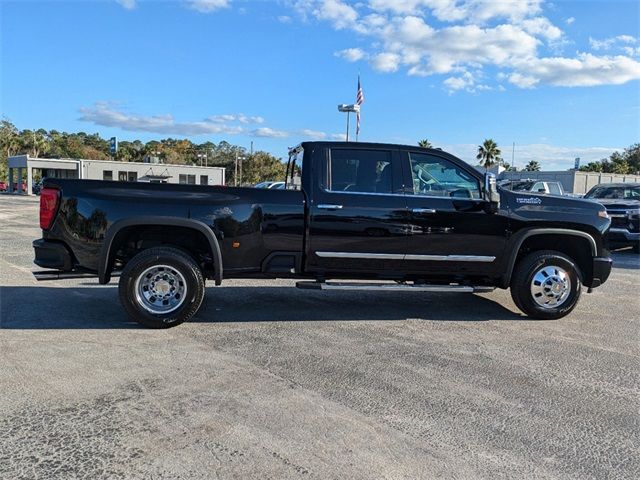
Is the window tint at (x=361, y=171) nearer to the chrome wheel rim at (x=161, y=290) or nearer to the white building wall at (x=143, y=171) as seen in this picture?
the chrome wheel rim at (x=161, y=290)

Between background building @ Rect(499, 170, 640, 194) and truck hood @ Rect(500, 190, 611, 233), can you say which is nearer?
truck hood @ Rect(500, 190, 611, 233)

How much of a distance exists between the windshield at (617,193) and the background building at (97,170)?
41212 millimetres

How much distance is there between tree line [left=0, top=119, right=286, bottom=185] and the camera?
7881 cm

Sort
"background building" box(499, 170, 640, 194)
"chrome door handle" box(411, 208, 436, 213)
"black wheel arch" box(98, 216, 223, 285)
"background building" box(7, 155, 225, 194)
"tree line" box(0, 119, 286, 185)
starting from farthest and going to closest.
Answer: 1. "tree line" box(0, 119, 286, 185)
2. "background building" box(7, 155, 225, 194)
3. "background building" box(499, 170, 640, 194)
4. "chrome door handle" box(411, 208, 436, 213)
5. "black wheel arch" box(98, 216, 223, 285)

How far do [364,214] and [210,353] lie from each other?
7.29 feet

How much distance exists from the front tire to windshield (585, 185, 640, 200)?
537 inches

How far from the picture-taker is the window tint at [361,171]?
6102 millimetres

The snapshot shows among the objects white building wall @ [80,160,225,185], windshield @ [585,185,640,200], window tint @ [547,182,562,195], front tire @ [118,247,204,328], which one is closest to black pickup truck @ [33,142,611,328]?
front tire @ [118,247,204,328]

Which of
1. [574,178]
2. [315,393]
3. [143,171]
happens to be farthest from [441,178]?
[143,171]

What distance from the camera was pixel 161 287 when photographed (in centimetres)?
566

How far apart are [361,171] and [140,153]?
8339cm

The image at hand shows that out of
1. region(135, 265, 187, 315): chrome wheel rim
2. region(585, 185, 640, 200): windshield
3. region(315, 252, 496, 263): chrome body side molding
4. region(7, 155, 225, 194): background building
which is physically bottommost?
region(135, 265, 187, 315): chrome wheel rim

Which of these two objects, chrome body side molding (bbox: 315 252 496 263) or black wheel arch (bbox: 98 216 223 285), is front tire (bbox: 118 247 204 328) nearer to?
black wheel arch (bbox: 98 216 223 285)

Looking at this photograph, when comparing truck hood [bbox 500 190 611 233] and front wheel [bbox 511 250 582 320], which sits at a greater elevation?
truck hood [bbox 500 190 611 233]
